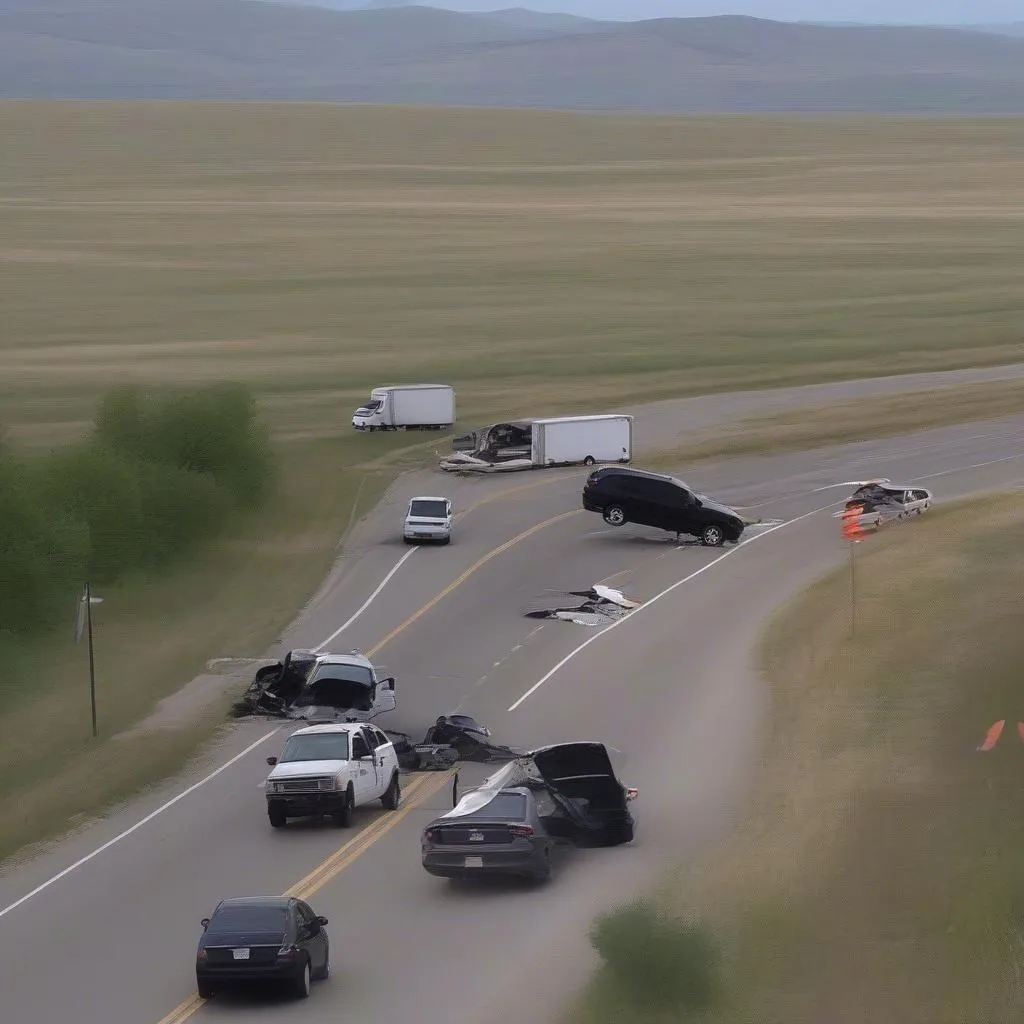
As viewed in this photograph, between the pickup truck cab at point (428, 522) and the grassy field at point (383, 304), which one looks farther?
the pickup truck cab at point (428, 522)

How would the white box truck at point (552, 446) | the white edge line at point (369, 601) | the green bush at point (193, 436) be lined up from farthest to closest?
the white box truck at point (552, 446) < the green bush at point (193, 436) < the white edge line at point (369, 601)

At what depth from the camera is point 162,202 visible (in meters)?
164

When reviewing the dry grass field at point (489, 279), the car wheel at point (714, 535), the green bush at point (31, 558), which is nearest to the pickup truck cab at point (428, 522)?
the car wheel at point (714, 535)

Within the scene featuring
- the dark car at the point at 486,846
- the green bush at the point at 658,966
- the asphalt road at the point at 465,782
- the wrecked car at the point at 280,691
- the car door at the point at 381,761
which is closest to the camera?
the green bush at the point at 658,966

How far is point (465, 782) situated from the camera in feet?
96.9

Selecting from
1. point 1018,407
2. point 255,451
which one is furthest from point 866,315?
point 255,451

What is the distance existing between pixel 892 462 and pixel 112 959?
45.0 meters

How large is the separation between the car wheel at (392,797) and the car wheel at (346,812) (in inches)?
38.0

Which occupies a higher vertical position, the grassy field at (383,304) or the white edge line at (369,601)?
the grassy field at (383,304)

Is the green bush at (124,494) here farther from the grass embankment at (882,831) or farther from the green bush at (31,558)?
the grass embankment at (882,831)

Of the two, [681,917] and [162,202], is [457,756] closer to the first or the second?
[681,917]

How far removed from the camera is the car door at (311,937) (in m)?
20.0

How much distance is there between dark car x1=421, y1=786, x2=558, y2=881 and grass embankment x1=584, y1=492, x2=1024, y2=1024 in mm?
1774

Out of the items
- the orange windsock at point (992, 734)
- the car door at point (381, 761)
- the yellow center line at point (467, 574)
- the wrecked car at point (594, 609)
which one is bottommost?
the yellow center line at point (467, 574)
